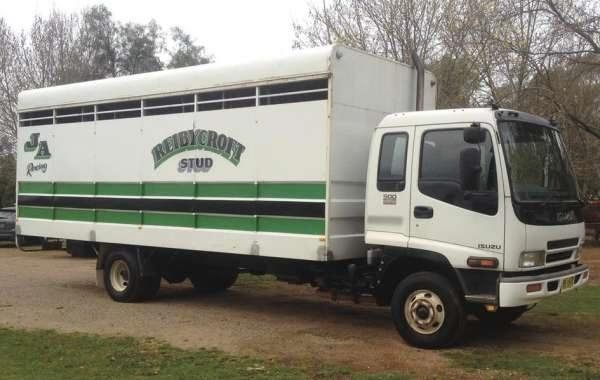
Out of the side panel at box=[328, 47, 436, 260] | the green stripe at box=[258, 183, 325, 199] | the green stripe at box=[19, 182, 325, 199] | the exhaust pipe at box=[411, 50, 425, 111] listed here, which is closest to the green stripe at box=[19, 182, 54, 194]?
the green stripe at box=[19, 182, 325, 199]

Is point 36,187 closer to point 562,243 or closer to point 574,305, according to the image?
point 562,243

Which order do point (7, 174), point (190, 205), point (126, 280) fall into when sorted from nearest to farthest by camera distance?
point (190, 205) < point (126, 280) < point (7, 174)

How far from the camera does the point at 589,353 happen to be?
7.34m

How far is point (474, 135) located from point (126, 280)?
20.2ft

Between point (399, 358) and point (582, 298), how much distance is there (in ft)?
17.3

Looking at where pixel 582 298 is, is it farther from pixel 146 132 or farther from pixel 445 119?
pixel 146 132

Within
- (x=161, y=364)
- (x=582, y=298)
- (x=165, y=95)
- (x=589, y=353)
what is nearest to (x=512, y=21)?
(x=582, y=298)

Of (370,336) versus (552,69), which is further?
(552,69)

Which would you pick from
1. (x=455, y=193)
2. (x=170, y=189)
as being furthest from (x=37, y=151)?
(x=455, y=193)

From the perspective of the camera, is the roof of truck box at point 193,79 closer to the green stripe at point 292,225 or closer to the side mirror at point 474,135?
the green stripe at point 292,225

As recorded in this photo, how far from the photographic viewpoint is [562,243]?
7.54m

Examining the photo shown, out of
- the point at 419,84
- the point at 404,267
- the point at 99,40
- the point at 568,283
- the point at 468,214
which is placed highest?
the point at 99,40

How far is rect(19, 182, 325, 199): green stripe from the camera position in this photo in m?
8.30

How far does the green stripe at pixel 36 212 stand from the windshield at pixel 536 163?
25.1 ft
